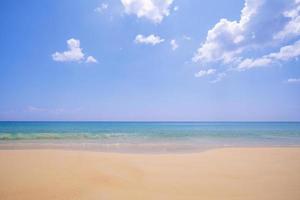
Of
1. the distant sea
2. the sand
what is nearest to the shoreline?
the distant sea

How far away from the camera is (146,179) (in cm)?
575

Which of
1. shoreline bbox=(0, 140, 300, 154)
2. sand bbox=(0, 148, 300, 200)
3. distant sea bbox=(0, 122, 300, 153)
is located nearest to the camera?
sand bbox=(0, 148, 300, 200)

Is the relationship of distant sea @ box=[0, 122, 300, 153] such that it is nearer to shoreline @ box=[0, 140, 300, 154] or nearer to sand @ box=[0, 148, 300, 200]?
shoreline @ box=[0, 140, 300, 154]

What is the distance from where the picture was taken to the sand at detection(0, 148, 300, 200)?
15.3ft

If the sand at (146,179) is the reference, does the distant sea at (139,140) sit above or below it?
below

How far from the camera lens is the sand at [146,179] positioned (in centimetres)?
468

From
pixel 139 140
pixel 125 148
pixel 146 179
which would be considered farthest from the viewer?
pixel 139 140

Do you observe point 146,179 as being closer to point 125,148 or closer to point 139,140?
point 125,148

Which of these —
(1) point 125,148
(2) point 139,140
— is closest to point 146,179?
(1) point 125,148

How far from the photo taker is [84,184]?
5246 millimetres

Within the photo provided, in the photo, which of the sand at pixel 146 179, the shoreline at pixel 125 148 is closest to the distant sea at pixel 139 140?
the shoreline at pixel 125 148

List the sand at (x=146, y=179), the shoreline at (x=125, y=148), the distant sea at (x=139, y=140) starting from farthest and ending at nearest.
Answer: the distant sea at (x=139, y=140)
the shoreline at (x=125, y=148)
the sand at (x=146, y=179)

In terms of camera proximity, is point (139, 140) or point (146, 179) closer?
point (146, 179)

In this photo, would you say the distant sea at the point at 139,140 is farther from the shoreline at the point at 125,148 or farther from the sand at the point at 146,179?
the sand at the point at 146,179
